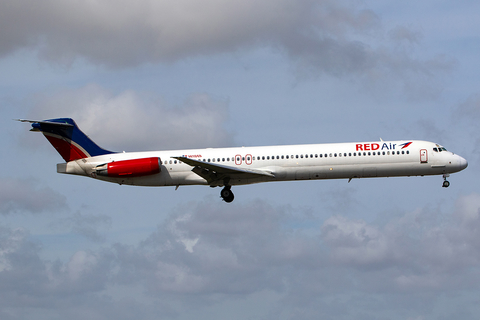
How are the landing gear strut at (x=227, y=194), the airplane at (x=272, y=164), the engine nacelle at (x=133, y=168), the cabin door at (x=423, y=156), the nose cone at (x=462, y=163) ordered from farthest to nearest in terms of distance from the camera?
1. the landing gear strut at (x=227, y=194)
2. the nose cone at (x=462, y=163)
3. the engine nacelle at (x=133, y=168)
4. the cabin door at (x=423, y=156)
5. the airplane at (x=272, y=164)

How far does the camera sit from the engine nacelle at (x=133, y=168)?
39.5 meters

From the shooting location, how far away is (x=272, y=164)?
3900 centimetres

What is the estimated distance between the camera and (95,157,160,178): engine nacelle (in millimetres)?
39500

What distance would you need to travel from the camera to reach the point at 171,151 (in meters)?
40.9

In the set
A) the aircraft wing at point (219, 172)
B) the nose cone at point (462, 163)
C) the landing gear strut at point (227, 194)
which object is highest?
the nose cone at point (462, 163)

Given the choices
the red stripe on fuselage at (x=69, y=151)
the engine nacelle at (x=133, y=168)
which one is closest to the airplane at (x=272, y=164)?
the engine nacelle at (x=133, y=168)

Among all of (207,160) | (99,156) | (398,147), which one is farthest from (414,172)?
(99,156)

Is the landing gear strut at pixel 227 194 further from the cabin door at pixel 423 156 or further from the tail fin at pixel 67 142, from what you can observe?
the cabin door at pixel 423 156

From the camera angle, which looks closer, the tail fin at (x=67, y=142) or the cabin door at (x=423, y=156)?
the cabin door at (x=423, y=156)

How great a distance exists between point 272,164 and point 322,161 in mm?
3306

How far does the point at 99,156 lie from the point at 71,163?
6.64ft

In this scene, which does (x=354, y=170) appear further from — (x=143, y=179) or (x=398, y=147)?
(x=143, y=179)

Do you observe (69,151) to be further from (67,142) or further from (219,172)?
(219,172)

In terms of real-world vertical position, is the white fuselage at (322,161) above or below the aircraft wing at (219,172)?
above
